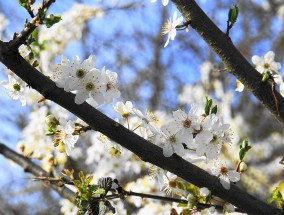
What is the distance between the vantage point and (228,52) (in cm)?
137

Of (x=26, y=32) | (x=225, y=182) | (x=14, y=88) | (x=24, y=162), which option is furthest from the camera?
(x=24, y=162)

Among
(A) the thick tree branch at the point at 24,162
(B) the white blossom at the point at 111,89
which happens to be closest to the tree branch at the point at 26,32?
(B) the white blossom at the point at 111,89

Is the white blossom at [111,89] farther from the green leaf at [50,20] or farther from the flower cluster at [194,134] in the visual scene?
the green leaf at [50,20]

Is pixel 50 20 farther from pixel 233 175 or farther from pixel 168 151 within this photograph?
pixel 233 175

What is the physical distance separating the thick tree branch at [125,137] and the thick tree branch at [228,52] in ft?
1.07

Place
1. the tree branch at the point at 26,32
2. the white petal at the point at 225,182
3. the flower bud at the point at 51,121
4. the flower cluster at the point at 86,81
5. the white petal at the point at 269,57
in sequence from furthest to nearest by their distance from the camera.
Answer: the white petal at the point at 269,57 → the flower bud at the point at 51,121 → the white petal at the point at 225,182 → the flower cluster at the point at 86,81 → the tree branch at the point at 26,32

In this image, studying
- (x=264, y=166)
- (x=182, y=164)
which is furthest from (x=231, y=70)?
(x=264, y=166)

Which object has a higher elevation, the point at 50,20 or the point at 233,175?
the point at 50,20

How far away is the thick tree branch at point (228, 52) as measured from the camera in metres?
1.32

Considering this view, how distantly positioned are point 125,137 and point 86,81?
0.64 feet

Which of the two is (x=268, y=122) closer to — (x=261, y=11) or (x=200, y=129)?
(x=261, y=11)

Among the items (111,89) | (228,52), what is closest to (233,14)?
(228,52)

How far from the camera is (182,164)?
1195mm

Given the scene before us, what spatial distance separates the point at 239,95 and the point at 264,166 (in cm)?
117
